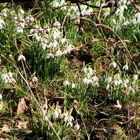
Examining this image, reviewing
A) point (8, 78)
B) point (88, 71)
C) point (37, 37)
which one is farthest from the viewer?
point (37, 37)

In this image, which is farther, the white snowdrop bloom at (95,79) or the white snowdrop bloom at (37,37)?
the white snowdrop bloom at (37,37)

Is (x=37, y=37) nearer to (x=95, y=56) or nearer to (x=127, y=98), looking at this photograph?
(x=95, y=56)

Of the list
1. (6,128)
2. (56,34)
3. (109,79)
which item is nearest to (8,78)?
(6,128)

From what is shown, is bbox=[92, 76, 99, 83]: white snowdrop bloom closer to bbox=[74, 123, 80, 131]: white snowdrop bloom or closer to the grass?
the grass

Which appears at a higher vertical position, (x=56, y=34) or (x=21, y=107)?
(x=56, y=34)

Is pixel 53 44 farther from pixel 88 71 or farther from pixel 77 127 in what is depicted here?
pixel 77 127

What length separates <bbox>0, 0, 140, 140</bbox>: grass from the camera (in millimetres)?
3559

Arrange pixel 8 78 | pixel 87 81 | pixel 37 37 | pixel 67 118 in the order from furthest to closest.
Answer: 1. pixel 37 37
2. pixel 87 81
3. pixel 8 78
4. pixel 67 118

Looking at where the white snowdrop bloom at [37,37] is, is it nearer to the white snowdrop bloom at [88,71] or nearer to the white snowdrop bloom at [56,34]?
the white snowdrop bloom at [56,34]

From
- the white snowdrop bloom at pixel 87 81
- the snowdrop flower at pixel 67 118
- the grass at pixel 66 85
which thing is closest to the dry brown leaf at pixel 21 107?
the grass at pixel 66 85

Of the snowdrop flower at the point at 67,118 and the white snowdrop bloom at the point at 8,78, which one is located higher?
the white snowdrop bloom at the point at 8,78

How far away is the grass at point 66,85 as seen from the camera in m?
3.56

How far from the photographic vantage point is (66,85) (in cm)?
386

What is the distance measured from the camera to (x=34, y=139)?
351 cm
